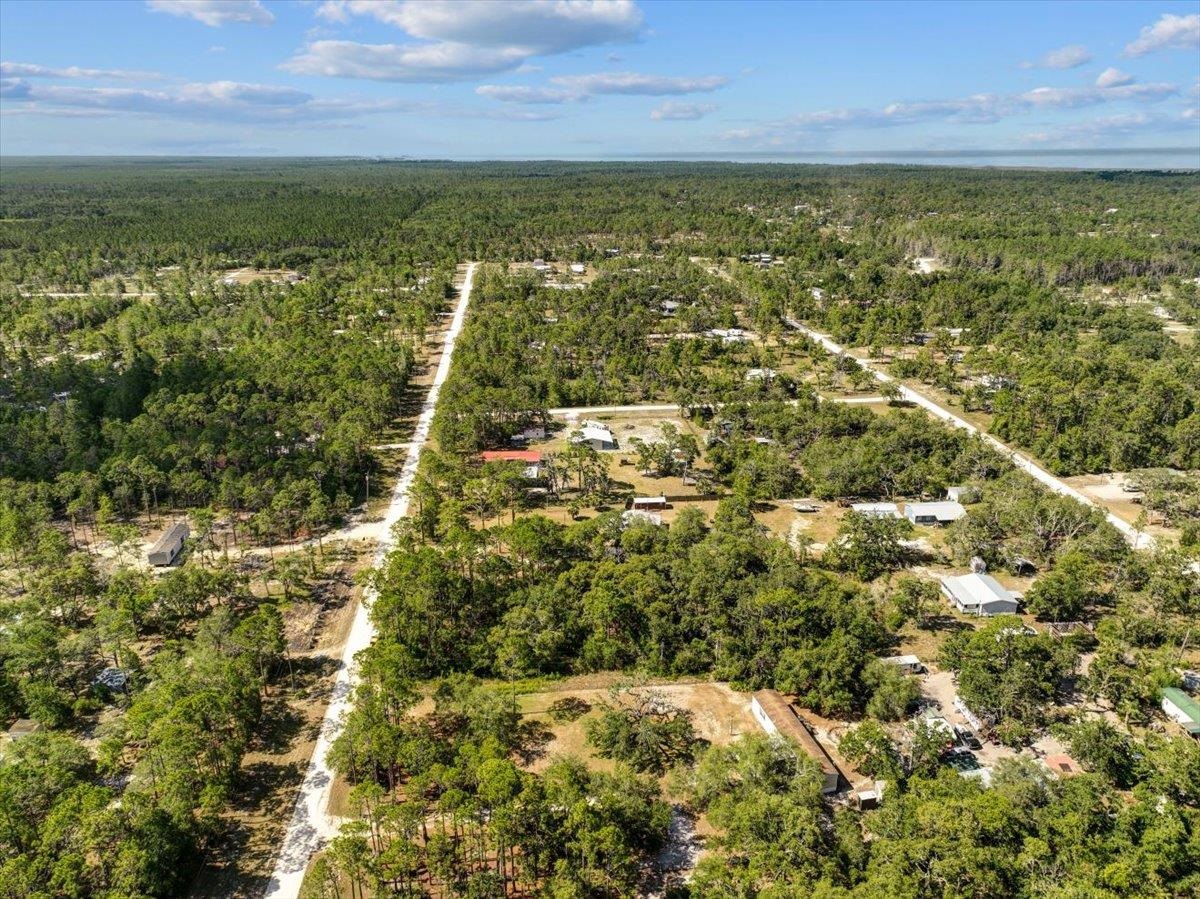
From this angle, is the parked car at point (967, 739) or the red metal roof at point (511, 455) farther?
the red metal roof at point (511, 455)

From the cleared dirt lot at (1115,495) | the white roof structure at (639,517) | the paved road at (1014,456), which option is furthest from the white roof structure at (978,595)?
the white roof structure at (639,517)

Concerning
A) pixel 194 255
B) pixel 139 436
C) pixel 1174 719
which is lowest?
pixel 1174 719

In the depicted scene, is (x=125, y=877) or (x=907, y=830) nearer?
(x=125, y=877)

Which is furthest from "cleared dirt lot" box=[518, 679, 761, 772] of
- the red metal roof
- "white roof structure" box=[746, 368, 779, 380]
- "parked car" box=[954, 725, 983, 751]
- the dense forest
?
"white roof structure" box=[746, 368, 779, 380]

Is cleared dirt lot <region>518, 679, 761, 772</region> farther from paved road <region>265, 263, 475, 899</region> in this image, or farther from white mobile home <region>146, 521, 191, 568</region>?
white mobile home <region>146, 521, 191, 568</region>

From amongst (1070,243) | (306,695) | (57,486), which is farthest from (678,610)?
(1070,243)

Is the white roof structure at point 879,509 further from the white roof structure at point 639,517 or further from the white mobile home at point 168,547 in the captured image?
the white mobile home at point 168,547

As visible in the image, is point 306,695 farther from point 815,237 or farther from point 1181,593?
point 815,237
